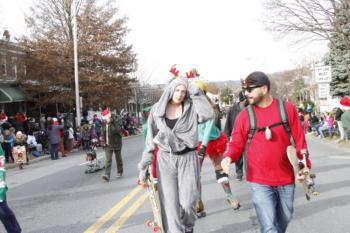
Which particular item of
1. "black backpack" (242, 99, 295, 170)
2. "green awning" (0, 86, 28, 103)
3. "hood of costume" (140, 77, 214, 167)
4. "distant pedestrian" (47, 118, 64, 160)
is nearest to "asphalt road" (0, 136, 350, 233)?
"hood of costume" (140, 77, 214, 167)

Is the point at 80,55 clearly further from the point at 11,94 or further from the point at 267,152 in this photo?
the point at 267,152

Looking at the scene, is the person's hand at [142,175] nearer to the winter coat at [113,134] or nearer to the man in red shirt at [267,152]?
the man in red shirt at [267,152]

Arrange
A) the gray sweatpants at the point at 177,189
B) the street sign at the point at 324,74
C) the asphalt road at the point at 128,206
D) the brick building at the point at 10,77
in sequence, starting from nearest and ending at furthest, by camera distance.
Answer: the gray sweatpants at the point at 177,189 < the asphalt road at the point at 128,206 < the street sign at the point at 324,74 < the brick building at the point at 10,77

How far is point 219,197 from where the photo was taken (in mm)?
8586

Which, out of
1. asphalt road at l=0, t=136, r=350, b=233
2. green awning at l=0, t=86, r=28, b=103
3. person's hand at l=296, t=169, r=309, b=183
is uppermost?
green awning at l=0, t=86, r=28, b=103

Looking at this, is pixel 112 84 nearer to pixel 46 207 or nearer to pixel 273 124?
pixel 46 207

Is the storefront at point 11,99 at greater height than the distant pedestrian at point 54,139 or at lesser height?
greater

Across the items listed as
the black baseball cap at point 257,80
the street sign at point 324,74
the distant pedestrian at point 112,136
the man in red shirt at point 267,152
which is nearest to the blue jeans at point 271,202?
the man in red shirt at point 267,152

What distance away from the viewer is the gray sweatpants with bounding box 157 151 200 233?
4.80m

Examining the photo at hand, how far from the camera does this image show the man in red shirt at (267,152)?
423 centimetres

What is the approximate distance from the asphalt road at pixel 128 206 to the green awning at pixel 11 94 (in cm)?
1645

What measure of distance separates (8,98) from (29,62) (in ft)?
15.3

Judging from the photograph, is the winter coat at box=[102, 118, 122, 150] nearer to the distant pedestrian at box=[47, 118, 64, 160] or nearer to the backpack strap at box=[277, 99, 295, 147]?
the backpack strap at box=[277, 99, 295, 147]

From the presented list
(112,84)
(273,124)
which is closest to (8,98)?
(112,84)
